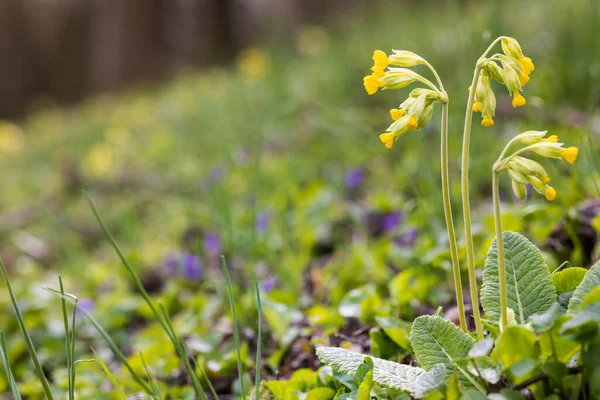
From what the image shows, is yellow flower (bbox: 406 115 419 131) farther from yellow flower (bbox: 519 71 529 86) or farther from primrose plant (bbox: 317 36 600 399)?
yellow flower (bbox: 519 71 529 86)

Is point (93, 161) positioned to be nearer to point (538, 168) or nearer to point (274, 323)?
point (274, 323)

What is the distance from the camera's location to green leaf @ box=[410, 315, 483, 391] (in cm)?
93

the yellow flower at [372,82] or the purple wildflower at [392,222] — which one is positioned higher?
the yellow flower at [372,82]

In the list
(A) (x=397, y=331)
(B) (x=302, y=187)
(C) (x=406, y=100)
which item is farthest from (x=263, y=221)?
(C) (x=406, y=100)

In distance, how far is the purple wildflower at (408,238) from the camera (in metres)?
1.92

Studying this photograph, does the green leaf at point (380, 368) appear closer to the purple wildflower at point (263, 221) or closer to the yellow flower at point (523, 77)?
the yellow flower at point (523, 77)

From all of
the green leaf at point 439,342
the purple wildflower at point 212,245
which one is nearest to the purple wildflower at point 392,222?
the purple wildflower at point 212,245

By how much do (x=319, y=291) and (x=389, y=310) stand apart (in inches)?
17.3

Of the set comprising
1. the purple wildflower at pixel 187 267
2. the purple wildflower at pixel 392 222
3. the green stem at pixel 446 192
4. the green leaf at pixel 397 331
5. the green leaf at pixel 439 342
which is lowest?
the purple wildflower at pixel 187 267

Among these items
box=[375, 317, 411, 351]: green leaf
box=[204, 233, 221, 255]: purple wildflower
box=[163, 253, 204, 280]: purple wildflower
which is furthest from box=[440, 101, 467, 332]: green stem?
box=[204, 233, 221, 255]: purple wildflower

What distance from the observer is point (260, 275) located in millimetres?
2121

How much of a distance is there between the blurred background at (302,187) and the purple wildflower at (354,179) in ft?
0.03

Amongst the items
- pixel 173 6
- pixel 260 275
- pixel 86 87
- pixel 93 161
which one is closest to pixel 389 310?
pixel 260 275

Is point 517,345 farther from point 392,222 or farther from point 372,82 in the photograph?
point 392,222
